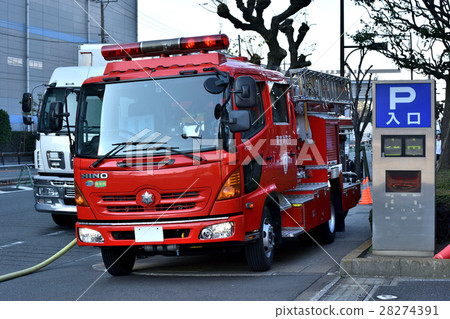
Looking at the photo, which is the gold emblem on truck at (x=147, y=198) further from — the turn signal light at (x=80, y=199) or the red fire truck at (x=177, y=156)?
the turn signal light at (x=80, y=199)

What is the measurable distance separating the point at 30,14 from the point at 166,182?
199 ft

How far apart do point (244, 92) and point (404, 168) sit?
230cm

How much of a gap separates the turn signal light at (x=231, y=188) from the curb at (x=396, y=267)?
154 cm

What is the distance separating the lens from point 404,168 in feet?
29.2

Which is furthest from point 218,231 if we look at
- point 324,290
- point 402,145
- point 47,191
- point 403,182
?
point 47,191

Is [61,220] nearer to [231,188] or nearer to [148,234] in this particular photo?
[148,234]

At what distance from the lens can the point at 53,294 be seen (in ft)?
26.7

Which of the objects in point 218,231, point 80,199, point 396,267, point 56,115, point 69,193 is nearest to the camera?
point 396,267

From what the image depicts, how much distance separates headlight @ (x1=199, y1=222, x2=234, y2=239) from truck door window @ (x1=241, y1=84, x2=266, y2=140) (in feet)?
3.77

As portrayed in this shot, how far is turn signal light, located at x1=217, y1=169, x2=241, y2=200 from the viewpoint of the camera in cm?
835

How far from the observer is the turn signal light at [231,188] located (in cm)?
835

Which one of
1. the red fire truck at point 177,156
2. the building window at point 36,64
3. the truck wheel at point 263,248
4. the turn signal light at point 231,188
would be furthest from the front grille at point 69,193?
the building window at point 36,64

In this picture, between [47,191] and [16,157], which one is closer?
[47,191]

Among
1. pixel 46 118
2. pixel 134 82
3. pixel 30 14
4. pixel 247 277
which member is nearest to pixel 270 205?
pixel 247 277
